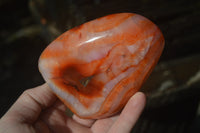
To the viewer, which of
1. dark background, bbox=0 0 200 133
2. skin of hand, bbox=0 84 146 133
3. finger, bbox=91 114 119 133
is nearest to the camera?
skin of hand, bbox=0 84 146 133

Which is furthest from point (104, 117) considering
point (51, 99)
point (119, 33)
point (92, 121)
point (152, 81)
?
point (152, 81)

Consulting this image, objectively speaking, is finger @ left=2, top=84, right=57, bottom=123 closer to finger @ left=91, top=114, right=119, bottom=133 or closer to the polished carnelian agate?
the polished carnelian agate

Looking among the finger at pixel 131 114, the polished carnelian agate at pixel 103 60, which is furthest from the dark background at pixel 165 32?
the finger at pixel 131 114

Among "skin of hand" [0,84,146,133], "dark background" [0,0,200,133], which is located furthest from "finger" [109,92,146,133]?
"dark background" [0,0,200,133]

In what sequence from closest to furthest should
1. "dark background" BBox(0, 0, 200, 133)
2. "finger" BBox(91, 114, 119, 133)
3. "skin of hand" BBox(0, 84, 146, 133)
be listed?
"skin of hand" BBox(0, 84, 146, 133) → "finger" BBox(91, 114, 119, 133) → "dark background" BBox(0, 0, 200, 133)

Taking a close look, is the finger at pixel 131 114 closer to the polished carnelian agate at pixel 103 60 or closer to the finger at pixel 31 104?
the polished carnelian agate at pixel 103 60

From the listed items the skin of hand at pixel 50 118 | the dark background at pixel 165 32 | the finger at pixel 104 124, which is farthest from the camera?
the dark background at pixel 165 32

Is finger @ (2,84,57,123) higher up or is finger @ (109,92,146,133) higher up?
finger @ (2,84,57,123)

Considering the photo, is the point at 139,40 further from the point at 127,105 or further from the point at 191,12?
the point at 191,12
